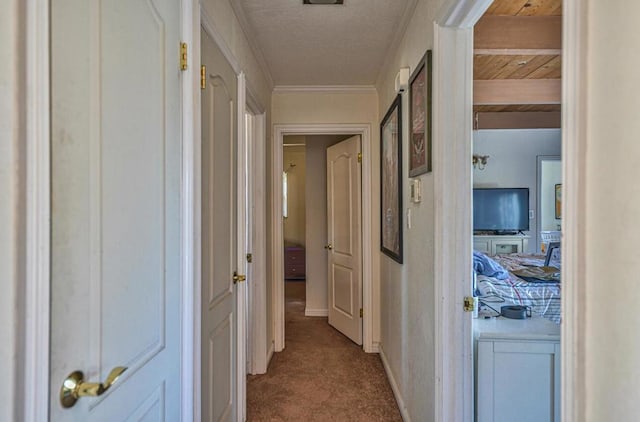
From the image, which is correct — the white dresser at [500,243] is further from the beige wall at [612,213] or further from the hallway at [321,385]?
the beige wall at [612,213]

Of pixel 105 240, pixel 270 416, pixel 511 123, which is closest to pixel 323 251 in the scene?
pixel 270 416

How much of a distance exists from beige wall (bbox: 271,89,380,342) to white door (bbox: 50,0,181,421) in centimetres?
212

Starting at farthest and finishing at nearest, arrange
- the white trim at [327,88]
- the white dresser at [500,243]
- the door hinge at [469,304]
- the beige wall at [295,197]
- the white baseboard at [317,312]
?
1. the beige wall at [295,197]
2. the white dresser at [500,243]
3. the white baseboard at [317,312]
4. the white trim at [327,88]
5. the door hinge at [469,304]

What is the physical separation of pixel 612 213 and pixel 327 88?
2953mm

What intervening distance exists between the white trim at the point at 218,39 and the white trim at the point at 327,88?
1227 millimetres

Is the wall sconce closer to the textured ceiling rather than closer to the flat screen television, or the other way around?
the flat screen television

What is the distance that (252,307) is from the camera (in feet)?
9.62

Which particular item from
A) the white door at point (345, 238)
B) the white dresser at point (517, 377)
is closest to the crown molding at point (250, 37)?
the white door at point (345, 238)

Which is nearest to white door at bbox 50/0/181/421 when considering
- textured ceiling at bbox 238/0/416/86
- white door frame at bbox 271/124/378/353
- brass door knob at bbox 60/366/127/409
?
brass door knob at bbox 60/366/127/409

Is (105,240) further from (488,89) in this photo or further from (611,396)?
(488,89)

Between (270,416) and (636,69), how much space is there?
2.48 metres

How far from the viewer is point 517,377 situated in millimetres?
1657

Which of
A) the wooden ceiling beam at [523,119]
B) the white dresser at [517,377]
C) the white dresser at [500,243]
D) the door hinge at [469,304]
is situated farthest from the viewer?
the white dresser at [500,243]

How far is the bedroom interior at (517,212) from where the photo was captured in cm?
165
